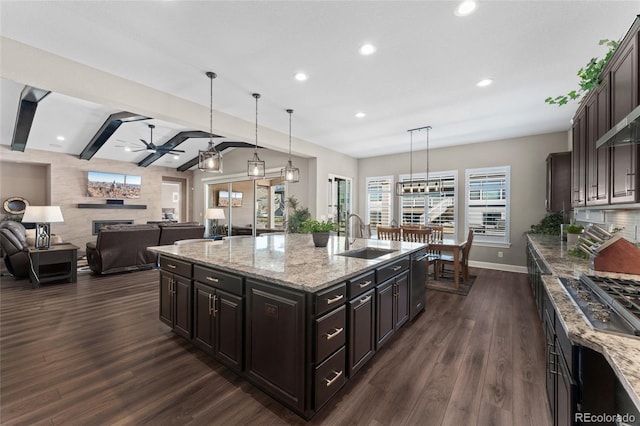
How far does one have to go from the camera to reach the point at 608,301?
1.27 meters

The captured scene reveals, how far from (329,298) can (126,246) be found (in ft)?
18.6

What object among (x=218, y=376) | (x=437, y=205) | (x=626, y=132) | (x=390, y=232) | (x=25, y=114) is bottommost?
(x=218, y=376)

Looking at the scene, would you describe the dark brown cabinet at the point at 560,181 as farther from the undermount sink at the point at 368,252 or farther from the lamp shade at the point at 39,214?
the lamp shade at the point at 39,214

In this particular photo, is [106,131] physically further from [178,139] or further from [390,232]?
[390,232]

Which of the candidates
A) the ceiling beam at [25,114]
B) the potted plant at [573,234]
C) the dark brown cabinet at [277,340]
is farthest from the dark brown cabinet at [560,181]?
the ceiling beam at [25,114]

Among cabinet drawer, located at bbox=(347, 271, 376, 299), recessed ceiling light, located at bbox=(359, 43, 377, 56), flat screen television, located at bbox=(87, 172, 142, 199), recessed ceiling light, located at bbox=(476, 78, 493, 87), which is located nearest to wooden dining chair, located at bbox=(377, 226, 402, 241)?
recessed ceiling light, located at bbox=(476, 78, 493, 87)

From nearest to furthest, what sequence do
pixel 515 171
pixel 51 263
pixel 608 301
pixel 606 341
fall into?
pixel 606 341, pixel 608 301, pixel 51 263, pixel 515 171

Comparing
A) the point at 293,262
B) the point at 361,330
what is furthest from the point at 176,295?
the point at 361,330

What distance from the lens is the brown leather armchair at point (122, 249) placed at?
17.4 feet

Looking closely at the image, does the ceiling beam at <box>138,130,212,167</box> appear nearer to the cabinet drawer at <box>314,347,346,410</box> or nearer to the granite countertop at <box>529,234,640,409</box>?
the cabinet drawer at <box>314,347,346,410</box>

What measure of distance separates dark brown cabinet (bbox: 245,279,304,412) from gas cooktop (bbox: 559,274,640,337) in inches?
57.3

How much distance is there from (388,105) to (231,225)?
723 centimetres

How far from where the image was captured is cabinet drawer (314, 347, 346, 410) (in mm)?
1709

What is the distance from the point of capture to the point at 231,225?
9.53m
